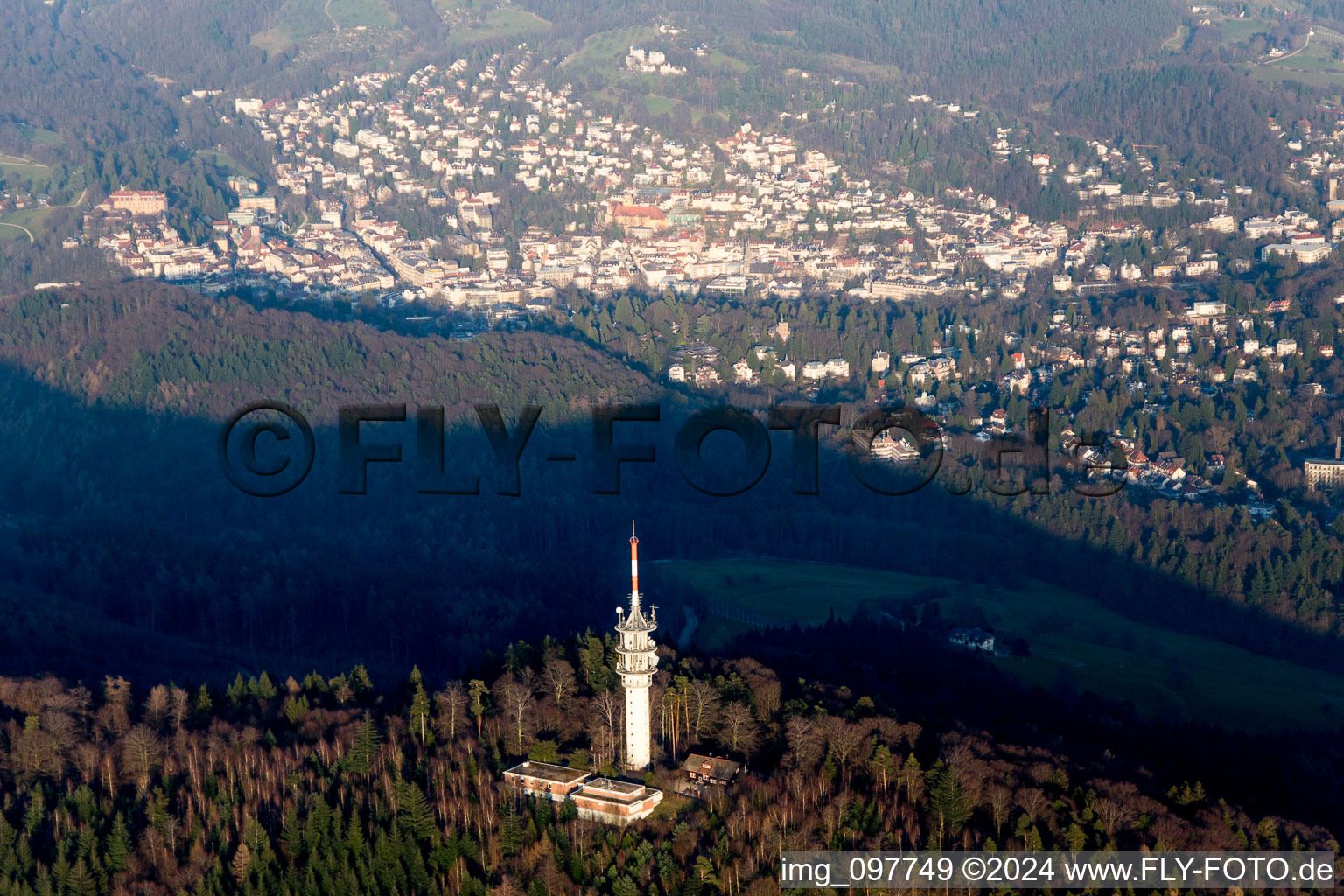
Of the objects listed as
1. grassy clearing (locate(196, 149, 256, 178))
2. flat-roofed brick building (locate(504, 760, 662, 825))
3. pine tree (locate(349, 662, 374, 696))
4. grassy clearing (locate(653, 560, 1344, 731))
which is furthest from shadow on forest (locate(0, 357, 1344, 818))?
grassy clearing (locate(196, 149, 256, 178))

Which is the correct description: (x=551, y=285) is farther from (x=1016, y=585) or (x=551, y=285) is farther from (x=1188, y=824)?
(x=1188, y=824)

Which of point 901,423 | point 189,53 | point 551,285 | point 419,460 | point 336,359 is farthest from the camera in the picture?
point 189,53

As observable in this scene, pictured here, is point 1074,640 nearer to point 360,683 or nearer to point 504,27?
point 360,683

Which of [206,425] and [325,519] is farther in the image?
[206,425]

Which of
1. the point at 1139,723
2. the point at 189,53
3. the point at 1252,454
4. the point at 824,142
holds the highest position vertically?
the point at 189,53

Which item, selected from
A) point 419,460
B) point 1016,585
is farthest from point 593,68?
point 1016,585

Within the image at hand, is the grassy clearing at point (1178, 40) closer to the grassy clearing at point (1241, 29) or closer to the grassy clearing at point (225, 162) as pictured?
the grassy clearing at point (1241, 29)

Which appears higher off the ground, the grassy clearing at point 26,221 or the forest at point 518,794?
the grassy clearing at point 26,221

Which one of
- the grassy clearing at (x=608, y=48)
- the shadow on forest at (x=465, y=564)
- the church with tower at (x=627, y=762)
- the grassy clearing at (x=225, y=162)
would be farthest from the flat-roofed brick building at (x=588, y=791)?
the grassy clearing at (x=608, y=48)
